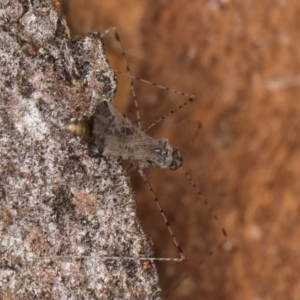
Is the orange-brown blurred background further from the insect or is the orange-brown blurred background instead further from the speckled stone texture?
the speckled stone texture

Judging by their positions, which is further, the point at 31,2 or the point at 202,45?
the point at 202,45

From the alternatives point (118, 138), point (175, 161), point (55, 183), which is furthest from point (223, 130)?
point (55, 183)

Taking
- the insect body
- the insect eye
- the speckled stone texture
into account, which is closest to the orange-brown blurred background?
the insect eye

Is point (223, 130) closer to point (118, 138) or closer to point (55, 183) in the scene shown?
point (118, 138)

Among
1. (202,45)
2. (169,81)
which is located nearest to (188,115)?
(169,81)

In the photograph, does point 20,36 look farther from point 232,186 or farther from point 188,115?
point 232,186

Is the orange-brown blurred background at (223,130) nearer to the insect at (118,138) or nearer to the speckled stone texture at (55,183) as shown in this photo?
the insect at (118,138)
